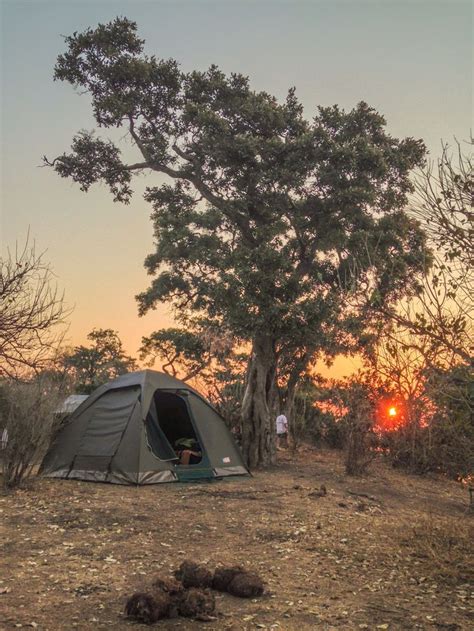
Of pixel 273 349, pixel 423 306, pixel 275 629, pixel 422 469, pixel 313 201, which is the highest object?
pixel 313 201

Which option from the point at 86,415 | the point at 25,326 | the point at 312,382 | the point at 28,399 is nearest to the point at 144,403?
the point at 86,415

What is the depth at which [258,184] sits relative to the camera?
15.5 metres

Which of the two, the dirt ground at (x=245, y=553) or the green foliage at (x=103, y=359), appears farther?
the green foliage at (x=103, y=359)

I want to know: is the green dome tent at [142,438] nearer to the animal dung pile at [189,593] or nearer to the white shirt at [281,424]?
the animal dung pile at [189,593]

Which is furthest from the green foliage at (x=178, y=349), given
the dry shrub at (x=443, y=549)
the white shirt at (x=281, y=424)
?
the dry shrub at (x=443, y=549)

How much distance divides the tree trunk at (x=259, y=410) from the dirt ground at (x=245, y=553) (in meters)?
4.00

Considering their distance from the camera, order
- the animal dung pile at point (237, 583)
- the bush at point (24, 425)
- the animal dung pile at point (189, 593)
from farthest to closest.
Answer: the bush at point (24, 425) → the animal dung pile at point (237, 583) → the animal dung pile at point (189, 593)

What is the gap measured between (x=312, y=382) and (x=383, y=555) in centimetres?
2152

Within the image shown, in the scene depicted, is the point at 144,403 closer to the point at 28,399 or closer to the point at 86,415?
the point at 86,415

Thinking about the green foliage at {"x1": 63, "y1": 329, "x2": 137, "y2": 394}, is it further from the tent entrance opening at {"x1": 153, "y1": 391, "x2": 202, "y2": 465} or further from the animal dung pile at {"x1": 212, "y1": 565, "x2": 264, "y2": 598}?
the animal dung pile at {"x1": 212, "y1": 565, "x2": 264, "y2": 598}

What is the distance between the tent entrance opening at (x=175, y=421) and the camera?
44.2ft

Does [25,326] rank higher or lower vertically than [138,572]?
higher

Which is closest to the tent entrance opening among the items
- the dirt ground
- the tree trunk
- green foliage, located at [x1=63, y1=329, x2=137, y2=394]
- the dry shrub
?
the dirt ground

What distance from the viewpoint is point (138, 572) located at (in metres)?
5.95
